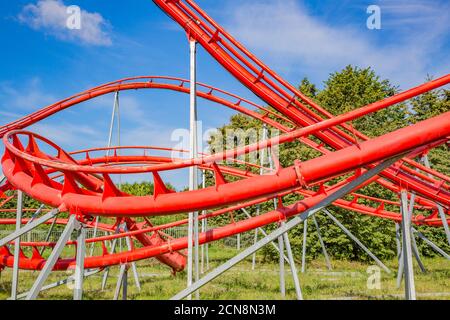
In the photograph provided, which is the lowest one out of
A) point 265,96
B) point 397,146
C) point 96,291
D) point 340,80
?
point 96,291

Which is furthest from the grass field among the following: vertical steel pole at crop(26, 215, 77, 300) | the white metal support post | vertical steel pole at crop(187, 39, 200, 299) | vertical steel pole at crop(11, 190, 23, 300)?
vertical steel pole at crop(26, 215, 77, 300)

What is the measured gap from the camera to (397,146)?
4.37 m

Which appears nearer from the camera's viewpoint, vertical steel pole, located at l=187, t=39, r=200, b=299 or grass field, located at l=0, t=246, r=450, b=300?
vertical steel pole, located at l=187, t=39, r=200, b=299

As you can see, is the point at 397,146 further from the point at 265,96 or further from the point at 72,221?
the point at 265,96

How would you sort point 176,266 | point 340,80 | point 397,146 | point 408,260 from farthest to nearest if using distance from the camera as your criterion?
point 340,80 → point 176,266 → point 408,260 → point 397,146

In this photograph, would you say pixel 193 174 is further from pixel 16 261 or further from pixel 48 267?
pixel 16 261

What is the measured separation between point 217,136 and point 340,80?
11.1 meters

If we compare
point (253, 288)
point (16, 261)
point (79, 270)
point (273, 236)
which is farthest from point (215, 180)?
point (253, 288)

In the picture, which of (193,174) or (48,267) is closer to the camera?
(48,267)

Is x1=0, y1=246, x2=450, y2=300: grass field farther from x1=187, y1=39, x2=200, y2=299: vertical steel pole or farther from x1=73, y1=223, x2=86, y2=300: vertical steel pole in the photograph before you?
x1=73, y1=223, x2=86, y2=300: vertical steel pole

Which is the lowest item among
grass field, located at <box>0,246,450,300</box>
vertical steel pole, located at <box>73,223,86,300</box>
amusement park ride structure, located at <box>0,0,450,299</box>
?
grass field, located at <box>0,246,450,300</box>

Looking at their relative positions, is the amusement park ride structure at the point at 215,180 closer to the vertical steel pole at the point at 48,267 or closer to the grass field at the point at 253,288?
the vertical steel pole at the point at 48,267

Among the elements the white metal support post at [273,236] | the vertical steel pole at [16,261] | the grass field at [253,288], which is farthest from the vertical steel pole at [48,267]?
the grass field at [253,288]
